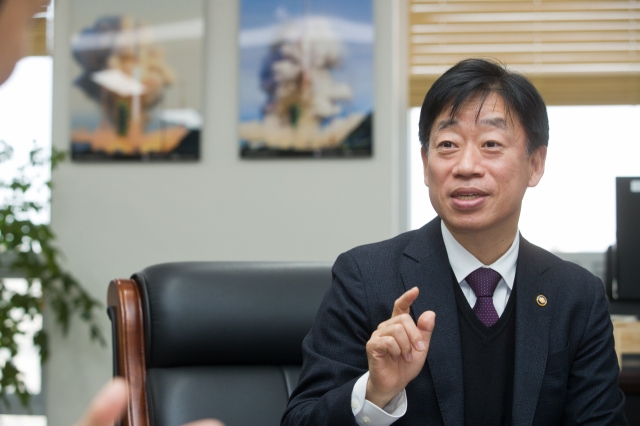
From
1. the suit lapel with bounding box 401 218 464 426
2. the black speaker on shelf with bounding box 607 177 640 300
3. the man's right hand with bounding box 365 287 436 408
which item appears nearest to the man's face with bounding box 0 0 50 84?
the man's right hand with bounding box 365 287 436 408

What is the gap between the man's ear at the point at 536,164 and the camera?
1643mm

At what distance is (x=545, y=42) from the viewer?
3.28 meters

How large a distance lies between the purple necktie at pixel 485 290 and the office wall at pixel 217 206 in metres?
1.52

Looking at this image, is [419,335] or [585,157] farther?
[585,157]

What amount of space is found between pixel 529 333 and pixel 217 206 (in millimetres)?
1896

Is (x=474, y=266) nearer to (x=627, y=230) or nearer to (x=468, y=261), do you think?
(x=468, y=261)

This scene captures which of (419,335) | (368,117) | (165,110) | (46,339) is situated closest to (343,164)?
(368,117)

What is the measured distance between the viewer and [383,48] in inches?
122

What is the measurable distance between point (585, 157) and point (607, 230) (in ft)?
1.11

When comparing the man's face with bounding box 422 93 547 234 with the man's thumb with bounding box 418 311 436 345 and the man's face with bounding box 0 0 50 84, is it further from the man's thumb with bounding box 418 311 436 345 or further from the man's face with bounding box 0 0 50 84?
the man's face with bounding box 0 0 50 84

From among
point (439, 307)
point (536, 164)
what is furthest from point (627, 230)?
point (439, 307)

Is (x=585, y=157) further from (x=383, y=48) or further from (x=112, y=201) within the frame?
(x=112, y=201)

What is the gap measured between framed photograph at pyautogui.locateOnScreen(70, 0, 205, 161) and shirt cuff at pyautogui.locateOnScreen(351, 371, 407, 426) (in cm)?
200

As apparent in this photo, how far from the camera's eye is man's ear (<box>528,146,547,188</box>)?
5.39 feet
